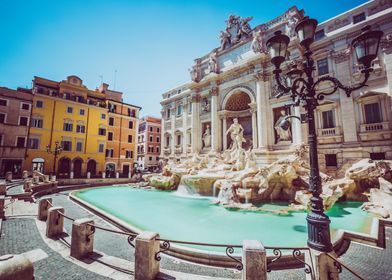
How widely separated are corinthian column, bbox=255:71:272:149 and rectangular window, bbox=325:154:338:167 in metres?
4.76

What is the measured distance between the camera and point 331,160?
49.4ft

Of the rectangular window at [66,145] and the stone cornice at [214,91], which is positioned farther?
the rectangular window at [66,145]

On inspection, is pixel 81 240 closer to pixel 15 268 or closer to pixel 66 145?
pixel 15 268

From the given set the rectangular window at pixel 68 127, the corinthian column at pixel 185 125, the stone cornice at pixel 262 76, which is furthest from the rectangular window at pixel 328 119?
the rectangular window at pixel 68 127

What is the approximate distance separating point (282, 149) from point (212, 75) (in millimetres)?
12246

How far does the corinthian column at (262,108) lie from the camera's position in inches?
703

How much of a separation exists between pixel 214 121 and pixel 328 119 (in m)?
11.3

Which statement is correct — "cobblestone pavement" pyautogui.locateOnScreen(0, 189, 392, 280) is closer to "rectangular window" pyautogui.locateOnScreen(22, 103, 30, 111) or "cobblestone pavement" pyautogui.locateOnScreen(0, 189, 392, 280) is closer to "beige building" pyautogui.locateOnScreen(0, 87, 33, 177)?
"beige building" pyautogui.locateOnScreen(0, 87, 33, 177)

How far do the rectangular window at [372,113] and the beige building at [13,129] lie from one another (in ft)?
116

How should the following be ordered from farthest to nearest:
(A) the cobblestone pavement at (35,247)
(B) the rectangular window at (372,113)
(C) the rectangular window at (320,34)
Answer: (C) the rectangular window at (320,34) < (B) the rectangular window at (372,113) < (A) the cobblestone pavement at (35,247)

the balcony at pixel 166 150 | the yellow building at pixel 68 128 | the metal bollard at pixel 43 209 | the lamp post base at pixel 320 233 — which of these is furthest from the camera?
the balcony at pixel 166 150

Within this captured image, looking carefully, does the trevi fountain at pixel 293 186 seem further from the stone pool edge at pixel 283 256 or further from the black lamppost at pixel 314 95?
the black lamppost at pixel 314 95

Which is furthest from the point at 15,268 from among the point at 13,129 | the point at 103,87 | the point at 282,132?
the point at 103,87

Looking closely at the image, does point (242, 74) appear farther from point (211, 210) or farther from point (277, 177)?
point (211, 210)
